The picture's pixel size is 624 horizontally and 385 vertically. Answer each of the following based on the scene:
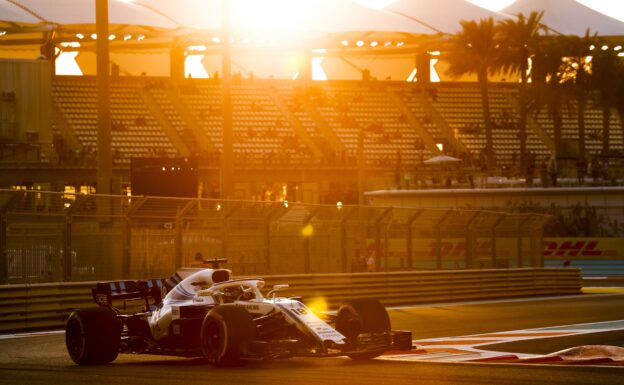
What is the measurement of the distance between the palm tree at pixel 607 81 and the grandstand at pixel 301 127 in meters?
1.80

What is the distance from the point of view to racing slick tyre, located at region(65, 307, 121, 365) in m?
12.8

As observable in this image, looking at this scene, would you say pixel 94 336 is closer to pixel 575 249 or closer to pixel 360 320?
pixel 360 320

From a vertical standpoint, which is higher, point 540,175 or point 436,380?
point 540,175

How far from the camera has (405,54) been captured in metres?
83.8

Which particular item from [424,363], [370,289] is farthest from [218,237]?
[424,363]

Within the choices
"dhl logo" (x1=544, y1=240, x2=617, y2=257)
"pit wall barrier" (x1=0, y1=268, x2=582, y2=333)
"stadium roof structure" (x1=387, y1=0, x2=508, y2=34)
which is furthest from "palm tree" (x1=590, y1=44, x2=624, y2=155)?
"pit wall barrier" (x1=0, y1=268, x2=582, y2=333)

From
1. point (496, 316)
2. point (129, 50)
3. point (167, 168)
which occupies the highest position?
point (129, 50)

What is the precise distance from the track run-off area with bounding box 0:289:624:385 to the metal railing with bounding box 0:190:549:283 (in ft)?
4.89

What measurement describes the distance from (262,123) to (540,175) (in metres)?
18.2

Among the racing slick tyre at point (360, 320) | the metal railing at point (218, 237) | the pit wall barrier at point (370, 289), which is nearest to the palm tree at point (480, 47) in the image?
the pit wall barrier at point (370, 289)

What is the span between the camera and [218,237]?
2122 centimetres

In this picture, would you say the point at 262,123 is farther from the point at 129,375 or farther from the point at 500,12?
the point at 129,375

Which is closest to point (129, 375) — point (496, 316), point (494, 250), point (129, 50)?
point (496, 316)

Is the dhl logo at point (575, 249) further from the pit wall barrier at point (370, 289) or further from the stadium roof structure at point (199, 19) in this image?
the stadium roof structure at point (199, 19)
